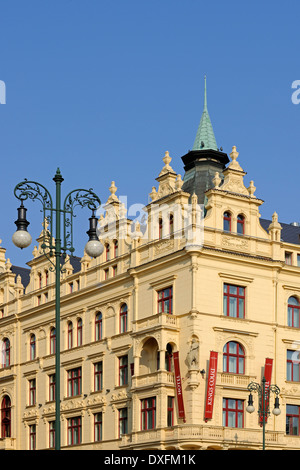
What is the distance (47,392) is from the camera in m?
68.2

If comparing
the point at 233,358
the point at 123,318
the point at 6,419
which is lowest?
the point at 6,419

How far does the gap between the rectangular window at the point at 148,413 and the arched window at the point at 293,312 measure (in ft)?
33.9

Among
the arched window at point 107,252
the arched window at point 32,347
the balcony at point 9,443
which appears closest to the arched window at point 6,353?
the arched window at point 32,347

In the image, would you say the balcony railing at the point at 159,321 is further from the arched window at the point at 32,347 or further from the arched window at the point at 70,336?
the arched window at the point at 32,347

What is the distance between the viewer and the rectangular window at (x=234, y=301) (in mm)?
56875

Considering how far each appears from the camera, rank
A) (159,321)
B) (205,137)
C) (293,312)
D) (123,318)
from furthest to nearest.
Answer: (205,137), (123,318), (293,312), (159,321)

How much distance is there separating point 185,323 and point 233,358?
12.1ft

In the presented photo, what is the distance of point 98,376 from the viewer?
208 ft

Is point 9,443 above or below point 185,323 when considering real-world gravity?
below

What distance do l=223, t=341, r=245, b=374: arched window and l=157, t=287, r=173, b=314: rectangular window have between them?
4.15 metres

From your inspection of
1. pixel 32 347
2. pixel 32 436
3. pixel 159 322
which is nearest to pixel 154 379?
pixel 159 322

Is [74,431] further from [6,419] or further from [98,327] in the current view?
[6,419]

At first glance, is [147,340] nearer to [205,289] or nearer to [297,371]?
[205,289]
